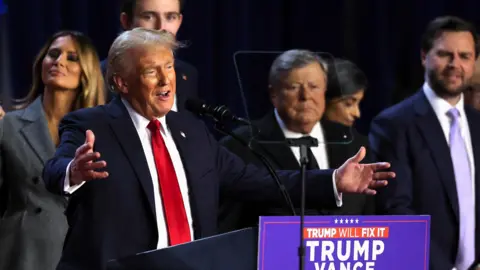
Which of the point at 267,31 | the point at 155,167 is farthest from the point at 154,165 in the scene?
the point at 267,31

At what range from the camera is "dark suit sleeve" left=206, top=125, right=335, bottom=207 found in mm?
2727

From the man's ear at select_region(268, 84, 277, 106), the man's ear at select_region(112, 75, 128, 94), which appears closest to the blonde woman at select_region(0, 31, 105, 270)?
the man's ear at select_region(268, 84, 277, 106)

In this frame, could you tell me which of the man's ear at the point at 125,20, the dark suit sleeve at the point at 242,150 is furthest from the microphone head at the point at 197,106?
the man's ear at the point at 125,20

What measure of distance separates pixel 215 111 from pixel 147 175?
0.80 ft

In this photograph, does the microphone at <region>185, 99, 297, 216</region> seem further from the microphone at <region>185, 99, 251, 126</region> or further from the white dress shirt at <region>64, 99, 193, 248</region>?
the white dress shirt at <region>64, 99, 193, 248</region>

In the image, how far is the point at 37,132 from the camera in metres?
3.37

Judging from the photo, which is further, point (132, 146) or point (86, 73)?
point (86, 73)

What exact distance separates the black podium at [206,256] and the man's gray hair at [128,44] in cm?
66

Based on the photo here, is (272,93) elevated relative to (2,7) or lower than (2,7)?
lower

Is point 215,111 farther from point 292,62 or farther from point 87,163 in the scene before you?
point 292,62

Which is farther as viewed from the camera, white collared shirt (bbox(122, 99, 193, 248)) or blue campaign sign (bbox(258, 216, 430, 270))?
white collared shirt (bbox(122, 99, 193, 248))

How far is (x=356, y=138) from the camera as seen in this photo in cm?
344

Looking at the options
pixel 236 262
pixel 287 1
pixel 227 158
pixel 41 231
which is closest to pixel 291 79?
pixel 227 158

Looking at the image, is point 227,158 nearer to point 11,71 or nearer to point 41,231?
point 41,231
